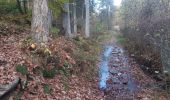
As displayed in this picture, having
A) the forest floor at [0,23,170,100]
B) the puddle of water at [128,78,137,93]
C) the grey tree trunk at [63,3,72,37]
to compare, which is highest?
the grey tree trunk at [63,3,72,37]

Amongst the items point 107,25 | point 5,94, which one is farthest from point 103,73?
point 107,25

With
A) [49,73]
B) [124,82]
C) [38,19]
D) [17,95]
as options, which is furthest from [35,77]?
[124,82]

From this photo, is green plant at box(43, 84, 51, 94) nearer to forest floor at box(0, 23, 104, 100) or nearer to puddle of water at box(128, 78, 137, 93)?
forest floor at box(0, 23, 104, 100)

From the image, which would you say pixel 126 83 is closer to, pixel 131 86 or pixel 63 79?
pixel 131 86

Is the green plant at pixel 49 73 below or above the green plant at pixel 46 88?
above

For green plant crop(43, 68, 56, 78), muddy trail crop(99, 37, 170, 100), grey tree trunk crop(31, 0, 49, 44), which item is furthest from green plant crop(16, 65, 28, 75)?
muddy trail crop(99, 37, 170, 100)

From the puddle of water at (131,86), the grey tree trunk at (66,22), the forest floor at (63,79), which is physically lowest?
the puddle of water at (131,86)

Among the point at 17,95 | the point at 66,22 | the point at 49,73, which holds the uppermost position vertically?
the point at 66,22

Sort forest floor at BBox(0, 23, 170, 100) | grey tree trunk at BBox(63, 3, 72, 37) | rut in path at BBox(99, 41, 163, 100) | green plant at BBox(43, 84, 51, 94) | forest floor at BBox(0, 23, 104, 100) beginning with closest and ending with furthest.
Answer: forest floor at BBox(0, 23, 104, 100), forest floor at BBox(0, 23, 170, 100), green plant at BBox(43, 84, 51, 94), rut in path at BBox(99, 41, 163, 100), grey tree trunk at BBox(63, 3, 72, 37)

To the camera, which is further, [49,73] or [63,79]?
[63,79]

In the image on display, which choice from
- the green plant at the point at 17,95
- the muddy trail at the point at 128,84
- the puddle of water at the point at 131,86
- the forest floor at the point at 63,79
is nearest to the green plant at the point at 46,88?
the forest floor at the point at 63,79

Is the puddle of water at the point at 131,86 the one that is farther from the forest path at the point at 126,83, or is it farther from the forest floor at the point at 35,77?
the forest floor at the point at 35,77

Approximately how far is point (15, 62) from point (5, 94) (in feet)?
5.98

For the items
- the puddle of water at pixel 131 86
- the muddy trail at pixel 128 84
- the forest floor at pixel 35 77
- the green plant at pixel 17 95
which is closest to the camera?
the green plant at pixel 17 95
